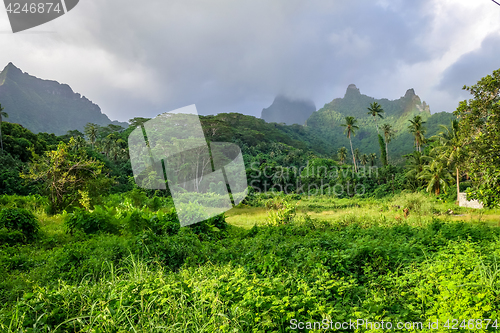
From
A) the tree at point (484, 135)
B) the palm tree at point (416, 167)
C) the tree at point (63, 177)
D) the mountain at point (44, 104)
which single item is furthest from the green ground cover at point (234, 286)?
the mountain at point (44, 104)

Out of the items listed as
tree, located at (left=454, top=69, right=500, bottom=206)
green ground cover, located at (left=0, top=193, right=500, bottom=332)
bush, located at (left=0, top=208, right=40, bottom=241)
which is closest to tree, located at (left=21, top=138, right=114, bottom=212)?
bush, located at (left=0, top=208, right=40, bottom=241)

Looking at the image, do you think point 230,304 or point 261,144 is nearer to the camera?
point 230,304

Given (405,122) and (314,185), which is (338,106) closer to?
(405,122)

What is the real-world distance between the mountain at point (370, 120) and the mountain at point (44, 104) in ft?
278

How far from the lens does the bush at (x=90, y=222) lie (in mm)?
6746

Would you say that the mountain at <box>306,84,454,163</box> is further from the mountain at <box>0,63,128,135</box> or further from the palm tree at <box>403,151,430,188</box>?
the mountain at <box>0,63,128,135</box>

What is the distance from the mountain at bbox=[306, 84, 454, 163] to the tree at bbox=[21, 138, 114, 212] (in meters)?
60.8

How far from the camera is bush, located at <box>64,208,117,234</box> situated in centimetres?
675

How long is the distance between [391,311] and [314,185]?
40.8 metres

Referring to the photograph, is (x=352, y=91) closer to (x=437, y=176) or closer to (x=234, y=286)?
(x=437, y=176)

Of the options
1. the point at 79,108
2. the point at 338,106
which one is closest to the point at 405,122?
the point at 338,106

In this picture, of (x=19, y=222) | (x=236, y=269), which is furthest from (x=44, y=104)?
(x=236, y=269)

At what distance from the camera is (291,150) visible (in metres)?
55.5

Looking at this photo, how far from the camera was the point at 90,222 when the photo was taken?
687 cm
